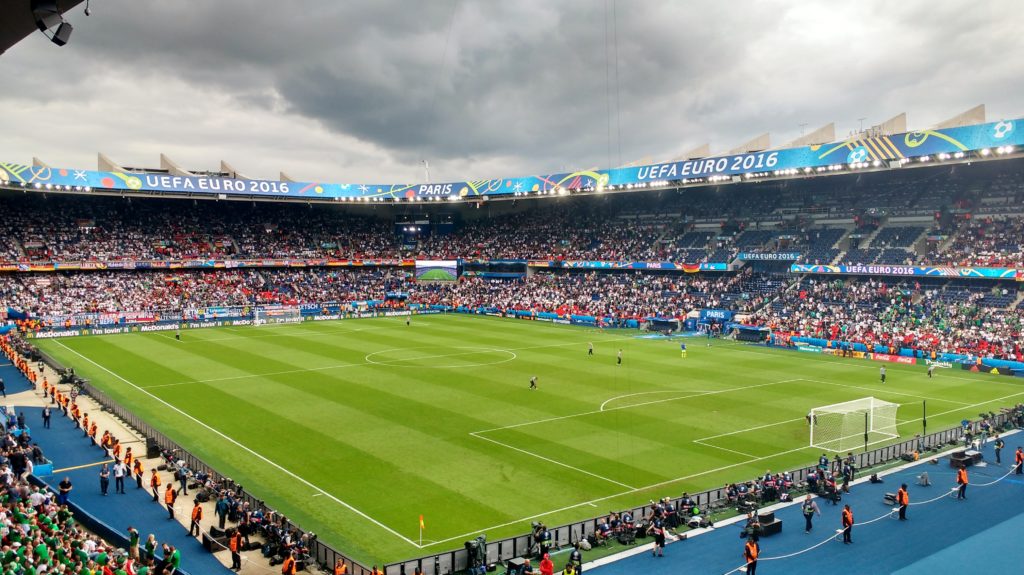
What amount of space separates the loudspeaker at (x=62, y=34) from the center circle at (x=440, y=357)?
111 feet

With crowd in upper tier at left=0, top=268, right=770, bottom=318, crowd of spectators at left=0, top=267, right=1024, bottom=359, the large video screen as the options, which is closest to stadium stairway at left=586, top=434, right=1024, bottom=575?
crowd of spectators at left=0, top=267, right=1024, bottom=359

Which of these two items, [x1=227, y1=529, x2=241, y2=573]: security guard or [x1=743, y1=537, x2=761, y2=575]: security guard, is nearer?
[x1=743, y1=537, x2=761, y2=575]: security guard

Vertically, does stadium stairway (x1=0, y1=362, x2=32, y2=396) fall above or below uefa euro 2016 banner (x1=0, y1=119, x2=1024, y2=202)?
below

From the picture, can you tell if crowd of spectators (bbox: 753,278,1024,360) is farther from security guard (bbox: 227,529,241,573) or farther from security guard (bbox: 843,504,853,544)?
security guard (bbox: 227,529,241,573)

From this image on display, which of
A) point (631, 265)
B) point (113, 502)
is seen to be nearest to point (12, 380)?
point (113, 502)

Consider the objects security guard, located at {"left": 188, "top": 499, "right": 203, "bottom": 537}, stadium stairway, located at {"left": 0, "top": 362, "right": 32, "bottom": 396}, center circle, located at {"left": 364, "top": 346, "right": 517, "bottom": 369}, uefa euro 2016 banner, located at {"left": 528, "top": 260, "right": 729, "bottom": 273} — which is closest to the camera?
security guard, located at {"left": 188, "top": 499, "right": 203, "bottom": 537}

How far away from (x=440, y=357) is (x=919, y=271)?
3637 centimetres

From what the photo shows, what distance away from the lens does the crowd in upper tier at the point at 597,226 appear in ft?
182

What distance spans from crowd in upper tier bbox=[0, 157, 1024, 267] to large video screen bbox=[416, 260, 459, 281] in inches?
108

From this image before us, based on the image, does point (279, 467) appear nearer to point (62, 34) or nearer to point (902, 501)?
point (62, 34)

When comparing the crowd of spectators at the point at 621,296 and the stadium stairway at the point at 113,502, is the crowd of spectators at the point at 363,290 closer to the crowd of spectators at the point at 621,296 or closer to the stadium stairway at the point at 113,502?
the crowd of spectators at the point at 621,296

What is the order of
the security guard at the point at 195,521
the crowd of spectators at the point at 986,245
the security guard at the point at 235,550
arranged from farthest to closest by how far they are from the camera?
the crowd of spectators at the point at 986,245
the security guard at the point at 195,521
the security guard at the point at 235,550

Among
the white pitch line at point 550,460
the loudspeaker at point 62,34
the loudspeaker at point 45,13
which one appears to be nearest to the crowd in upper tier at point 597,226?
the white pitch line at point 550,460

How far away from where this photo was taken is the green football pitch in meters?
21.3
